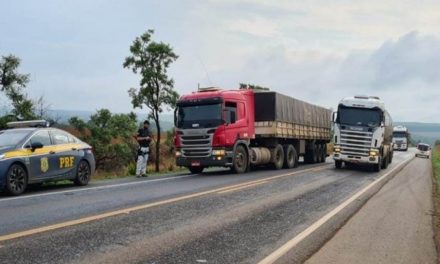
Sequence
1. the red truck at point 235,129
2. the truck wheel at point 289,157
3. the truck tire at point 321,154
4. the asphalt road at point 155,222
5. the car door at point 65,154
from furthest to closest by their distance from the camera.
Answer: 1. the truck tire at point 321,154
2. the truck wheel at point 289,157
3. the red truck at point 235,129
4. the car door at point 65,154
5. the asphalt road at point 155,222

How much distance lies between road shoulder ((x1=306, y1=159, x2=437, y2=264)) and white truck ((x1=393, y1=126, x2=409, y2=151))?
198ft

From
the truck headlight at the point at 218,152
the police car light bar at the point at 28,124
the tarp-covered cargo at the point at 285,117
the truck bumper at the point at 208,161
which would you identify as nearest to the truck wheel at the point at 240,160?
the truck bumper at the point at 208,161

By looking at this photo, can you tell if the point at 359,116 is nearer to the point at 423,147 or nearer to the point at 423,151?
the point at 423,151

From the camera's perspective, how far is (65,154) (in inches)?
536

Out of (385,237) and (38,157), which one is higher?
(38,157)

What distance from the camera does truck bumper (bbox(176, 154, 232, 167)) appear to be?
755 inches

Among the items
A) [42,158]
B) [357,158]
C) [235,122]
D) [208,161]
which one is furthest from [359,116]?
[42,158]

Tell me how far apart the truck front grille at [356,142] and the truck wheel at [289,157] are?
242 cm

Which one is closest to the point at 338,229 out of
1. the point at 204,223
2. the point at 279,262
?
the point at 204,223

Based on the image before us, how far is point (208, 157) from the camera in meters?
19.2

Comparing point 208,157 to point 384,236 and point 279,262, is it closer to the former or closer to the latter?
point 384,236

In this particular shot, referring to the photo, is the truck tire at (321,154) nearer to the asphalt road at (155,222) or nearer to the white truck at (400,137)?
the asphalt road at (155,222)

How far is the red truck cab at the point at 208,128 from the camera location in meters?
19.1

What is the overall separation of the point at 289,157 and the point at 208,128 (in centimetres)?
708
